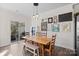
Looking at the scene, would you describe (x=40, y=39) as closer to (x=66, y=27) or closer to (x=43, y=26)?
(x=43, y=26)

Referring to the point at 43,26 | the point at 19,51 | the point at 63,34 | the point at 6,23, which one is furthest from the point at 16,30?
the point at 63,34

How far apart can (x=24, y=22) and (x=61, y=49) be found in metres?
0.87

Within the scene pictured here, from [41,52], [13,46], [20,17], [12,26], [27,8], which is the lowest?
[41,52]

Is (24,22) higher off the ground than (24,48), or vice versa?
(24,22)

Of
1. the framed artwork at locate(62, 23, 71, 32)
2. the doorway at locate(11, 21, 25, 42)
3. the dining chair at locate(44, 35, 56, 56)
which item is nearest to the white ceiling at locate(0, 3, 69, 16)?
the doorway at locate(11, 21, 25, 42)

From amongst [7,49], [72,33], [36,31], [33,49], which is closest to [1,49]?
[7,49]

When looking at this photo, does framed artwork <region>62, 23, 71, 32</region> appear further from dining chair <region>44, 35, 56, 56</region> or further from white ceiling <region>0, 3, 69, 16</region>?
white ceiling <region>0, 3, 69, 16</region>

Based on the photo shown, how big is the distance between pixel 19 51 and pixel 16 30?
1.31ft

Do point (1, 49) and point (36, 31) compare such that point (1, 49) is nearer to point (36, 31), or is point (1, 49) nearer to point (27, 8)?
point (36, 31)

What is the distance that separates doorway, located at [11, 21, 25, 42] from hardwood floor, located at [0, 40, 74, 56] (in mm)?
98

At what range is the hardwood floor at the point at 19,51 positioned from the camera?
1.72 m

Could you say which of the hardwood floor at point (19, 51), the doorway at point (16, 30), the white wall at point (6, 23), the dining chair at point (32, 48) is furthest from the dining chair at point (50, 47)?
the white wall at point (6, 23)

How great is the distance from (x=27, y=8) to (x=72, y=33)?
37.6 inches

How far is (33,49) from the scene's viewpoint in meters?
1.79
